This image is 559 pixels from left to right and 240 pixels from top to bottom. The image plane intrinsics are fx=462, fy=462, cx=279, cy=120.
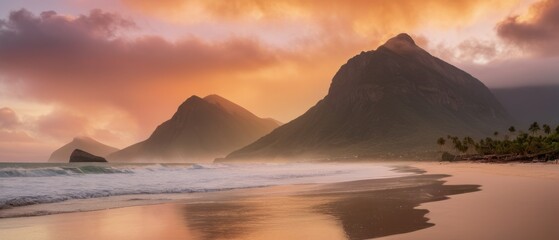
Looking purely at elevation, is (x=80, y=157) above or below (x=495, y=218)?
above

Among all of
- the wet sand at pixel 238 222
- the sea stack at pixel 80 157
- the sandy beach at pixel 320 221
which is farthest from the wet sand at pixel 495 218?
the sea stack at pixel 80 157

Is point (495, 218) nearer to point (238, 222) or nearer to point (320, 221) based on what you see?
point (320, 221)

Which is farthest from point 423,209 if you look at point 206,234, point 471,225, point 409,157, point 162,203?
point 409,157

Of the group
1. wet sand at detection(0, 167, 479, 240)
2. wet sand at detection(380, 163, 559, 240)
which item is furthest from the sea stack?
wet sand at detection(380, 163, 559, 240)

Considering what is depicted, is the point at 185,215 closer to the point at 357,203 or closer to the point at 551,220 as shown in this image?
the point at 357,203

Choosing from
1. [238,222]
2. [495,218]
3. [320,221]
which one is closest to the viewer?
[495,218]

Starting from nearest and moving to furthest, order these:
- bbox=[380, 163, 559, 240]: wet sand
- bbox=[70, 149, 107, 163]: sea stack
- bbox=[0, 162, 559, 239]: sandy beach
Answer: bbox=[380, 163, 559, 240]: wet sand, bbox=[0, 162, 559, 239]: sandy beach, bbox=[70, 149, 107, 163]: sea stack

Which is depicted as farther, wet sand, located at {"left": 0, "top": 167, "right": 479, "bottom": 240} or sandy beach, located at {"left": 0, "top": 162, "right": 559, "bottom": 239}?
wet sand, located at {"left": 0, "top": 167, "right": 479, "bottom": 240}

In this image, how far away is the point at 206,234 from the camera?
1164cm

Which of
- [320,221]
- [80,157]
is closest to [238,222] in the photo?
[320,221]

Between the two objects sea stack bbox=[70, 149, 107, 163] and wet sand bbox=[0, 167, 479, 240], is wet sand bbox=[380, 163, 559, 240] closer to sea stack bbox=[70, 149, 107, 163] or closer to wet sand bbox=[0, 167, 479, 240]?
wet sand bbox=[0, 167, 479, 240]

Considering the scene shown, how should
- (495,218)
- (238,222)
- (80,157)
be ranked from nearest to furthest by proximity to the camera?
(495,218)
(238,222)
(80,157)

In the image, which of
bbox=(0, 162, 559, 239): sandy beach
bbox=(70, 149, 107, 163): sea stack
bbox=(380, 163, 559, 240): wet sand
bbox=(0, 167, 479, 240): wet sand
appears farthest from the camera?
bbox=(70, 149, 107, 163): sea stack

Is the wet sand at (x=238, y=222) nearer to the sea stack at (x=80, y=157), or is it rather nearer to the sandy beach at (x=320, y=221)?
the sandy beach at (x=320, y=221)
